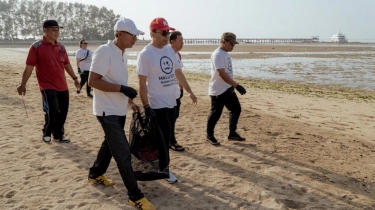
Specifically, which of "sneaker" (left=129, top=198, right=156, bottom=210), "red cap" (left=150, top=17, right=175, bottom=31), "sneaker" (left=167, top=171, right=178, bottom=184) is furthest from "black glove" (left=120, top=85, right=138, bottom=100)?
"sneaker" (left=167, top=171, right=178, bottom=184)

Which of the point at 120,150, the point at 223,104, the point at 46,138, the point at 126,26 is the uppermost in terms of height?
the point at 126,26

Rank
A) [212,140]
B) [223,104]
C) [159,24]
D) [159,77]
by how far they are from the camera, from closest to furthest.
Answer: [159,24] < [159,77] < [223,104] < [212,140]

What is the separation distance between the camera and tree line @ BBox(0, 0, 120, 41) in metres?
94.0

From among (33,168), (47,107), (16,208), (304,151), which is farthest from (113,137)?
(304,151)

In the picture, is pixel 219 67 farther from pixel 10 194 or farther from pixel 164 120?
pixel 10 194

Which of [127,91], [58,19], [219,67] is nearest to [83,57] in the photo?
[219,67]

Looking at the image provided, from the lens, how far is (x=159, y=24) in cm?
400

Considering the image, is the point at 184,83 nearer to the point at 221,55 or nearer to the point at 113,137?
the point at 221,55

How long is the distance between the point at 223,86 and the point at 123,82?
2.36 m

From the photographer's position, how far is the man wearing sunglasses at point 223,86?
5.58 metres

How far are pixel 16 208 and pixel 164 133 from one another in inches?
68.0

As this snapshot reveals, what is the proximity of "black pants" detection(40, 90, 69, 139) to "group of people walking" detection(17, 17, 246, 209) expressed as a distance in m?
0.02

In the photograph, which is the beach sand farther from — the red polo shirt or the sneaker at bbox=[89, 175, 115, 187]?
the red polo shirt

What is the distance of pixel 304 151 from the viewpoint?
18.5 ft
